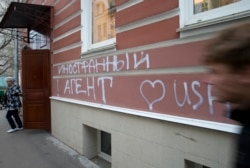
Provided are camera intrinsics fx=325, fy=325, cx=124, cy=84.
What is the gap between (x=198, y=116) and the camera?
133 inches

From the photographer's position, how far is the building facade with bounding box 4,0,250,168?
3.24 meters

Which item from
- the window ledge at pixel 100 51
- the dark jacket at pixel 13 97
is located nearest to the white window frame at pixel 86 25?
the window ledge at pixel 100 51

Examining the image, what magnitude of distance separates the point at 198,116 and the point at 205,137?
0.23m

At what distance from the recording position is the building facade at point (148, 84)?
3236 millimetres

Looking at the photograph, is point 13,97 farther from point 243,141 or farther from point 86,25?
point 243,141

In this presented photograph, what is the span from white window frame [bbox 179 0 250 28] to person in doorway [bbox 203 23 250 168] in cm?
186

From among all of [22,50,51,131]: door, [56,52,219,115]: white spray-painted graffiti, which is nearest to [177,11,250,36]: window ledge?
[56,52,219,115]: white spray-painted graffiti

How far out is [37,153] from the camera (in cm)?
699

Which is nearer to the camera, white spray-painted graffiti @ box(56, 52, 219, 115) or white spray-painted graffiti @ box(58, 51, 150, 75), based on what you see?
white spray-painted graffiti @ box(56, 52, 219, 115)

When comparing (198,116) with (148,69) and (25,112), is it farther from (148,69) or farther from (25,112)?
(25,112)

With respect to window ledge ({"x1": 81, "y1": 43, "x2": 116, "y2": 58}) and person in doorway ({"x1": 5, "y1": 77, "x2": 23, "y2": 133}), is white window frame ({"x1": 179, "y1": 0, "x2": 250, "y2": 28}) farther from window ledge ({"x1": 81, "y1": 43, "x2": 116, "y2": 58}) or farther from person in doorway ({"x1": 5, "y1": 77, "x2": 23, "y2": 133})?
person in doorway ({"x1": 5, "y1": 77, "x2": 23, "y2": 133})

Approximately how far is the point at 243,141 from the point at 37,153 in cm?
645

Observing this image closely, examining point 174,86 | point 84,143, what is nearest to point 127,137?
point 174,86

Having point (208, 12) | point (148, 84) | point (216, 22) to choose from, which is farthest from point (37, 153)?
point (216, 22)
